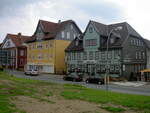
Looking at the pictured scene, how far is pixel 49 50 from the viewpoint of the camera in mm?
55125

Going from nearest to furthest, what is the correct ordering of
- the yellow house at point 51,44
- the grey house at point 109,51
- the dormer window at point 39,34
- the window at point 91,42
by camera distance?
the grey house at point 109,51 < the window at point 91,42 < the yellow house at point 51,44 < the dormer window at point 39,34

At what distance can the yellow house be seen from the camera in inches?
2114

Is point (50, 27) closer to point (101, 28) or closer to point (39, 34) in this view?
point (39, 34)

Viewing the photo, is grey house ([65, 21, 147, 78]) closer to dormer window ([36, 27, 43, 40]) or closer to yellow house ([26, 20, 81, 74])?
yellow house ([26, 20, 81, 74])

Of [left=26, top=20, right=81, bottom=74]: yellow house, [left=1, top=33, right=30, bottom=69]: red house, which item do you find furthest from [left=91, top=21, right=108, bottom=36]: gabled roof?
[left=1, top=33, right=30, bottom=69]: red house

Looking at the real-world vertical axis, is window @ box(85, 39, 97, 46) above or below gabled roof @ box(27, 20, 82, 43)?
below

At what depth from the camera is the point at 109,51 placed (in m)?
43.0

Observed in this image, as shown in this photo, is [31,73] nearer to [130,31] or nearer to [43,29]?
[43,29]

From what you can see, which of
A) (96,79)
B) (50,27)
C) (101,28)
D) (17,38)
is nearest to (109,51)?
(101,28)

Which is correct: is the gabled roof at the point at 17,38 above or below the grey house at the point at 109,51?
above

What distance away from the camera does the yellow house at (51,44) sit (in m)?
53.7

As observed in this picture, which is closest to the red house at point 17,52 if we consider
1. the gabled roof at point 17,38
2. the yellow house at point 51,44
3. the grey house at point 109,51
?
the gabled roof at point 17,38

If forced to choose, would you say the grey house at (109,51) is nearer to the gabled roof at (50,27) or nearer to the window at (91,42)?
the window at (91,42)

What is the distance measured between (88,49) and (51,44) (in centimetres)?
1171
